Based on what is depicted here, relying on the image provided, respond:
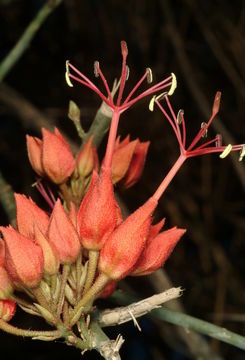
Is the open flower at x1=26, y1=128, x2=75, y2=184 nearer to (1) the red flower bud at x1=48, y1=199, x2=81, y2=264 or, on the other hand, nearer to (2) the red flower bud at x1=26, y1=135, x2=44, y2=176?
(2) the red flower bud at x1=26, y1=135, x2=44, y2=176

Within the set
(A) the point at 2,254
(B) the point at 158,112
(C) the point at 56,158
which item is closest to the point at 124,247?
(A) the point at 2,254

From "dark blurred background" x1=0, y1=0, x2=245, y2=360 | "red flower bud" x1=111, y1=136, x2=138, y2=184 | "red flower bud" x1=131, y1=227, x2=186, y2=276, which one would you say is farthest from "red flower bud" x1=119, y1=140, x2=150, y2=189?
"dark blurred background" x1=0, y1=0, x2=245, y2=360

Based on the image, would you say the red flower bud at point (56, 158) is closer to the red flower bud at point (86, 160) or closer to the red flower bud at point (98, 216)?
the red flower bud at point (86, 160)

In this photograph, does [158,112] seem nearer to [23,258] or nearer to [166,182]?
[166,182]

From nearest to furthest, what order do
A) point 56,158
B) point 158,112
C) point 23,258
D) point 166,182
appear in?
point 23,258 → point 166,182 → point 56,158 → point 158,112

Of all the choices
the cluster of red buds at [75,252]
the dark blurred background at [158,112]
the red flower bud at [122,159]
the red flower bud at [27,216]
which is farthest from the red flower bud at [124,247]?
the dark blurred background at [158,112]

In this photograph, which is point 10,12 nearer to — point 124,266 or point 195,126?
point 195,126

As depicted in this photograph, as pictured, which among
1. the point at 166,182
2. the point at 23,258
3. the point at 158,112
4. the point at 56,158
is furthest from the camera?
the point at 158,112
